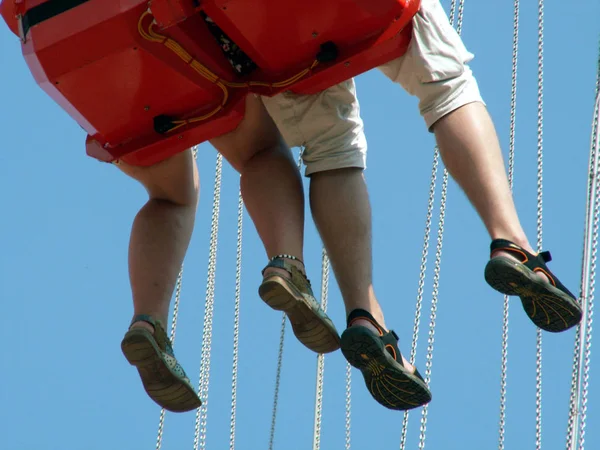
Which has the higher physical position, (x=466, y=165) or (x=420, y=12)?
(x=420, y=12)

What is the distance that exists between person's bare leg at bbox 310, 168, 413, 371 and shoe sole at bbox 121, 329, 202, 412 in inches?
20.7

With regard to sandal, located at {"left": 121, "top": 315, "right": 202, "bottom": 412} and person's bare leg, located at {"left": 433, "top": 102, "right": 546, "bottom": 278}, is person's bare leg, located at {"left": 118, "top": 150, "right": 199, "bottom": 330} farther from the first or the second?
person's bare leg, located at {"left": 433, "top": 102, "right": 546, "bottom": 278}

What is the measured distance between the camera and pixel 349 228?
3.86 metres

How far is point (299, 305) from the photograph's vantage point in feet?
12.2

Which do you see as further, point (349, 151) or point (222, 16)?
point (349, 151)

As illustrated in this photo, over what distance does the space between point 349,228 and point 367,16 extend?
23.2 inches

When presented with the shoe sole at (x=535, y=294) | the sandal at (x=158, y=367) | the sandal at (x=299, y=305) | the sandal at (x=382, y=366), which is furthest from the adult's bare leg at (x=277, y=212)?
Answer: the shoe sole at (x=535, y=294)

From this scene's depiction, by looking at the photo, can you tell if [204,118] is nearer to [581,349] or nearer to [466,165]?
[466,165]

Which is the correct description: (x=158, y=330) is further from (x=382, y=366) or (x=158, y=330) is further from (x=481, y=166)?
(x=481, y=166)

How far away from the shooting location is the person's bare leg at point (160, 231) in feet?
13.3

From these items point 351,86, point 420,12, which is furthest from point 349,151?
point 420,12

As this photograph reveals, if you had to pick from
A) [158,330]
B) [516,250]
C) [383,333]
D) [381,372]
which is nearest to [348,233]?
[383,333]

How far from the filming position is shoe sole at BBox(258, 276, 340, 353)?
12.0 ft

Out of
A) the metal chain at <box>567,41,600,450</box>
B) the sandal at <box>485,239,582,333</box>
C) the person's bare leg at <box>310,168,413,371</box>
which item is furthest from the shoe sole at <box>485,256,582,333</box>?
the person's bare leg at <box>310,168,413,371</box>
